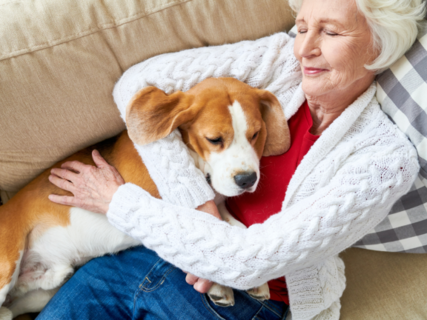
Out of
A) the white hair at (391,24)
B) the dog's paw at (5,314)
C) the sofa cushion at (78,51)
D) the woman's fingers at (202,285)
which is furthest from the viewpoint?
the dog's paw at (5,314)

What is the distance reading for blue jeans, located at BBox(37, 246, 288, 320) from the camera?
129 centimetres

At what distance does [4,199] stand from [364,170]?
1.57m

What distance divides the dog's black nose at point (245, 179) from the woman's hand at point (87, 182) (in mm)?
499

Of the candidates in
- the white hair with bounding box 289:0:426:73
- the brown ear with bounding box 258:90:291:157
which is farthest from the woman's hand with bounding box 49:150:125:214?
the white hair with bounding box 289:0:426:73

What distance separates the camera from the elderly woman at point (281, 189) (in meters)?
1.04

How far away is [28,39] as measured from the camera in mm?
1128

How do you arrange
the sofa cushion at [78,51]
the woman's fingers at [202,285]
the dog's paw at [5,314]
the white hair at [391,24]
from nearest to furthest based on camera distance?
the white hair at [391,24], the sofa cushion at [78,51], the woman's fingers at [202,285], the dog's paw at [5,314]

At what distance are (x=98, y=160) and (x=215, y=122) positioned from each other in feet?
1.89

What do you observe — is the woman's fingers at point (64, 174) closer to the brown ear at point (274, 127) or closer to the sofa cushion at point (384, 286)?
the brown ear at point (274, 127)

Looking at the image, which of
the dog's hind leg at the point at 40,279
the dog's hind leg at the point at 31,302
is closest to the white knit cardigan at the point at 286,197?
the dog's hind leg at the point at 40,279

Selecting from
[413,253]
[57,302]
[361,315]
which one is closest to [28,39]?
[57,302]

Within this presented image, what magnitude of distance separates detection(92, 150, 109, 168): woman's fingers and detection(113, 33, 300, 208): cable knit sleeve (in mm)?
210

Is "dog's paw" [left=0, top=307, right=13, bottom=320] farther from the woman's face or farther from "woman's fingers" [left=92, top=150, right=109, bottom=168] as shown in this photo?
the woman's face

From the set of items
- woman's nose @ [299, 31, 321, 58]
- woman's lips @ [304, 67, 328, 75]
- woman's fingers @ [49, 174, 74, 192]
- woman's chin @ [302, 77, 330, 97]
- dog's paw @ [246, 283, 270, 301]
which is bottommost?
dog's paw @ [246, 283, 270, 301]
